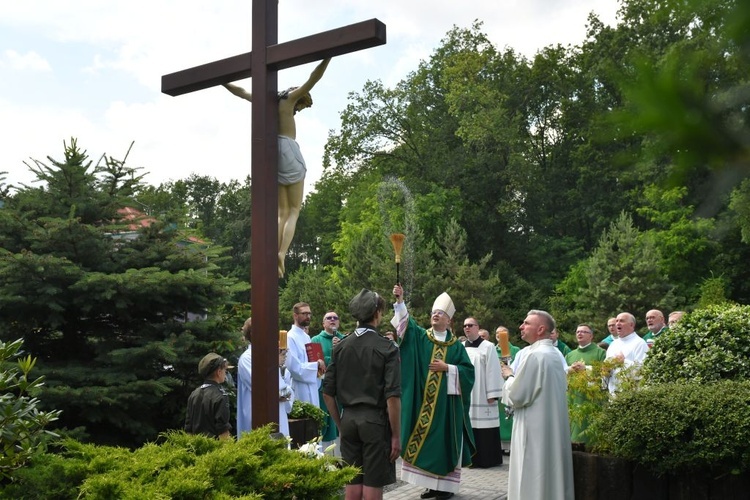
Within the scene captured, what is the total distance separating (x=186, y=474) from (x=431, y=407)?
5343mm

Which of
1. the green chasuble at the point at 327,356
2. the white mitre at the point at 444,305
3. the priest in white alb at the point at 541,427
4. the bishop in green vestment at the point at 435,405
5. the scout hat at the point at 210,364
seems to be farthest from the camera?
the green chasuble at the point at 327,356

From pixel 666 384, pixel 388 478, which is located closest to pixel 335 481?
pixel 388 478

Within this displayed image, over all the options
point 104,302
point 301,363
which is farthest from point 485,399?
point 104,302

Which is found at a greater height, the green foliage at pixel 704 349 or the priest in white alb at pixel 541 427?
the green foliage at pixel 704 349

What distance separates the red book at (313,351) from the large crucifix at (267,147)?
14.2 feet

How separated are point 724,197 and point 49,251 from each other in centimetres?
693

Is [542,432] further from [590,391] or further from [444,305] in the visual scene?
[444,305]

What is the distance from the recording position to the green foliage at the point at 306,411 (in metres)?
8.36

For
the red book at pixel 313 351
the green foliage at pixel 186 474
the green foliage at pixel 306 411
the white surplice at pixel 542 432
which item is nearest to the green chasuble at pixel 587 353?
the red book at pixel 313 351

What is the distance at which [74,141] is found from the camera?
7.52 metres

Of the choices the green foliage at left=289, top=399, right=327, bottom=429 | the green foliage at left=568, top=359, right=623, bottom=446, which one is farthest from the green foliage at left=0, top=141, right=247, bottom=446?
the green foliage at left=568, top=359, right=623, bottom=446

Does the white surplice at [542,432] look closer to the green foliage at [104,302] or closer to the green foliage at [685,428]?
the green foliage at [685,428]

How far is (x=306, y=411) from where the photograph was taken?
8.42 meters

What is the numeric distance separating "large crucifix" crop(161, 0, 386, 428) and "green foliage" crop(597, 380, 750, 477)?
2918 mm
